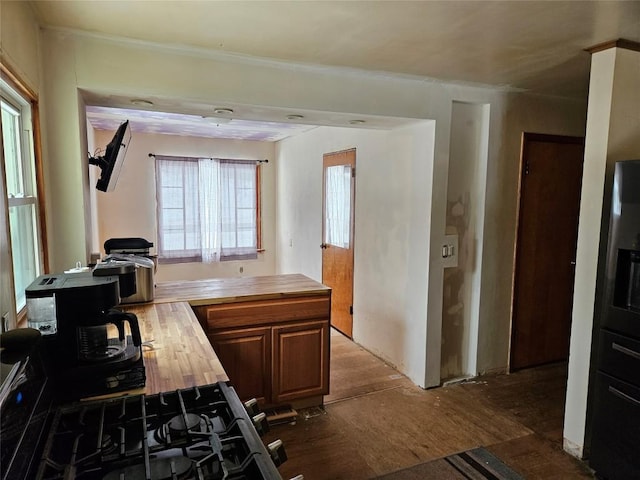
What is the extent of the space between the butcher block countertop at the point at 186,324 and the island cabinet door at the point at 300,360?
0.84 feet

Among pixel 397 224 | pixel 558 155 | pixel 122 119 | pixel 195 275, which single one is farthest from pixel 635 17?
pixel 195 275

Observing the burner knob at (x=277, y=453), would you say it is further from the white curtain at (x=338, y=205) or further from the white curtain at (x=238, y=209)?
the white curtain at (x=238, y=209)

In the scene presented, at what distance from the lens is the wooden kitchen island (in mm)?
2570

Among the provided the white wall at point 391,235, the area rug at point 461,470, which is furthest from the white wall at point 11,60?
the white wall at point 391,235

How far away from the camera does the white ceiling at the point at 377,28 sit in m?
1.81

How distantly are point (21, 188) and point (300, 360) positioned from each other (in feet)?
6.12

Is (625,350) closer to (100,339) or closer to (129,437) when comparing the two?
(129,437)

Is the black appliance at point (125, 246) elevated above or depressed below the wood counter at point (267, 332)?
above

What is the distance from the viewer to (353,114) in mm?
2783

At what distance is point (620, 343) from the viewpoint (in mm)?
2076

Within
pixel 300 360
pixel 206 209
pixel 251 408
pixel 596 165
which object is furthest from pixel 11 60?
pixel 206 209

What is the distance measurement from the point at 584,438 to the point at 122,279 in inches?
102

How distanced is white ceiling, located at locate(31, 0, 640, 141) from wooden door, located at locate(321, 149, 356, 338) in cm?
188

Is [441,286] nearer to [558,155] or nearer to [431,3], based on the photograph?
[558,155]
